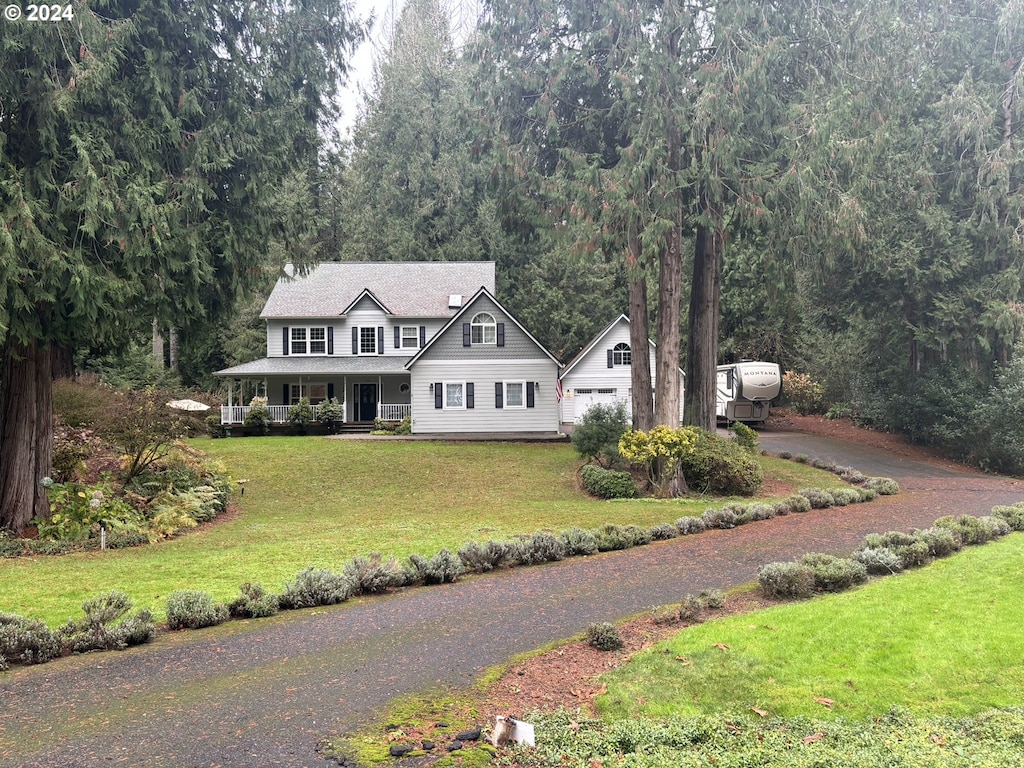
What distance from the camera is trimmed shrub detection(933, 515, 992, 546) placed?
10.2 meters

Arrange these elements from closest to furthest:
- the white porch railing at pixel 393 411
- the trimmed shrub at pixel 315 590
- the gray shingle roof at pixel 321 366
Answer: the trimmed shrub at pixel 315 590, the gray shingle roof at pixel 321 366, the white porch railing at pixel 393 411

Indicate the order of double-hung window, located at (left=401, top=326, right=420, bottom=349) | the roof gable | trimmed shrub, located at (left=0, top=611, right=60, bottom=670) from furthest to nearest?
1. double-hung window, located at (left=401, top=326, right=420, bottom=349)
2. the roof gable
3. trimmed shrub, located at (left=0, top=611, right=60, bottom=670)

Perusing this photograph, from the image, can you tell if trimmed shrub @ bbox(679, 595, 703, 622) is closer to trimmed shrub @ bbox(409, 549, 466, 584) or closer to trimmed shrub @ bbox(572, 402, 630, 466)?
trimmed shrub @ bbox(409, 549, 466, 584)

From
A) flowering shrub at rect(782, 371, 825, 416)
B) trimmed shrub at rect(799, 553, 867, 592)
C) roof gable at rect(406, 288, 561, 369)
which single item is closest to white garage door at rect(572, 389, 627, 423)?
roof gable at rect(406, 288, 561, 369)

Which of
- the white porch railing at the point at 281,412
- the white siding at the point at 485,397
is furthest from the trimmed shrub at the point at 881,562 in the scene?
the white porch railing at the point at 281,412

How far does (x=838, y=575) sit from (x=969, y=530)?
141 inches

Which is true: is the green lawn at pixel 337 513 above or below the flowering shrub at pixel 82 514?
below

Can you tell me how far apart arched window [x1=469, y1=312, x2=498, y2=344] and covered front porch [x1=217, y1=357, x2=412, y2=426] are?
3844 mm

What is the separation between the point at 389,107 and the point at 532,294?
18733mm

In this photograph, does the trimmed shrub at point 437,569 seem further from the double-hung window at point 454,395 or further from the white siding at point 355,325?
the white siding at point 355,325

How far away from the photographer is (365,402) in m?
33.3

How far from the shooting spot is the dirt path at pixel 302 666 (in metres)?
4.56

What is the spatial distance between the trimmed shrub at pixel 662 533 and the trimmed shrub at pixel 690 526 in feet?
0.62

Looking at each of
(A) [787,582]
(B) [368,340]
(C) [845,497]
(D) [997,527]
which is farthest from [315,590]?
(B) [368,340]
